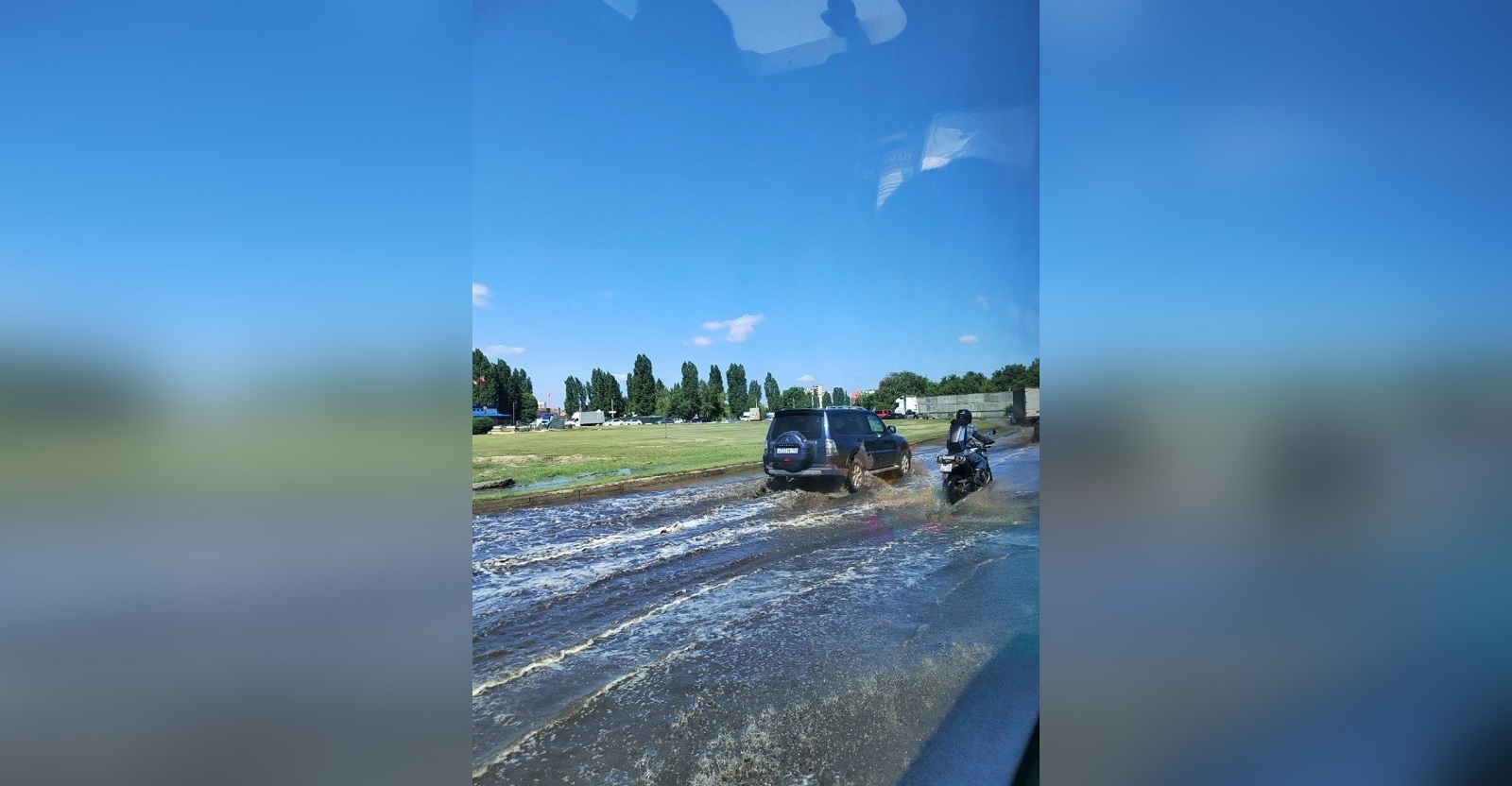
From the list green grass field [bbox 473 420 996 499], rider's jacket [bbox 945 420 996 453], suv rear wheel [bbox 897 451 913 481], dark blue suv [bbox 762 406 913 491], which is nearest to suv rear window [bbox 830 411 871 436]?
dark blue suv [bbox 762 406 913 491]

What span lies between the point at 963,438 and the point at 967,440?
3 centimetres

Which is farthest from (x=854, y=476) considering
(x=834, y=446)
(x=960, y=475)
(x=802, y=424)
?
(x=960, y=475)

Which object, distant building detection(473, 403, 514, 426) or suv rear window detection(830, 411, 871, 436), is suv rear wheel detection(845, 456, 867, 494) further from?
distant building detection(473, 403, 514, 426)

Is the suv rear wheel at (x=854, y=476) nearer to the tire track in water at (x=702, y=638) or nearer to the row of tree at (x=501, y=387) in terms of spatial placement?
the tire track in water at (x=702, y=638)

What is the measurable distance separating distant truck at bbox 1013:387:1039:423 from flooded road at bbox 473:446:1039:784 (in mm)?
177

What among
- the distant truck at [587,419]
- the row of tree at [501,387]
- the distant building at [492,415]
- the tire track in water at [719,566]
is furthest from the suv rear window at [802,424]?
the distant building at [492,415]

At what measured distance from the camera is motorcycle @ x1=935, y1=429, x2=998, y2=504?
304cm

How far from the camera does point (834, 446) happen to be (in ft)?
9.62
